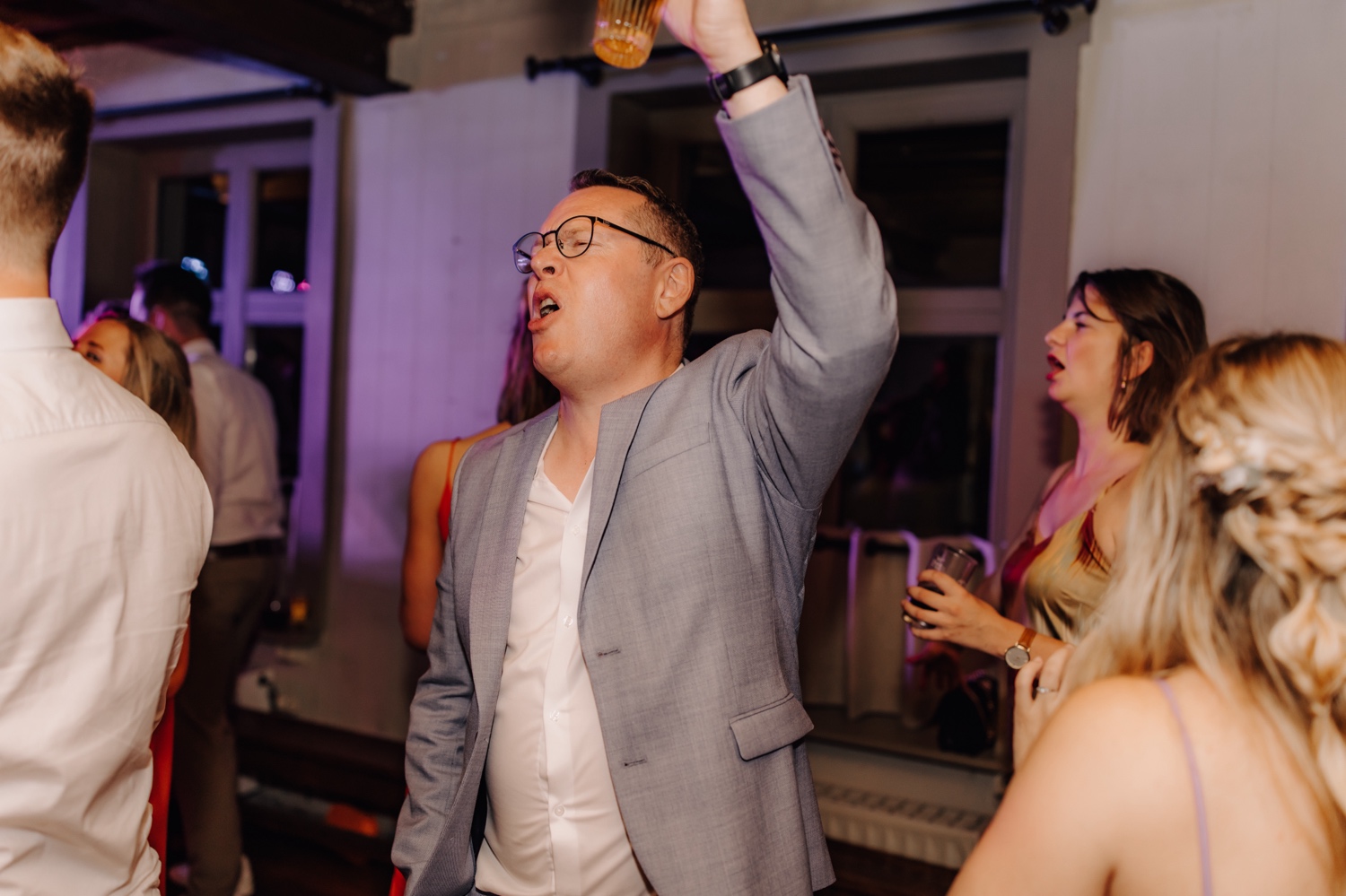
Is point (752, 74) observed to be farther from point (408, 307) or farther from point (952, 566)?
point (408, 307)

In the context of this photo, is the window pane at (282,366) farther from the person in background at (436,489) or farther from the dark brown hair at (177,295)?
the person in background at (436,489)

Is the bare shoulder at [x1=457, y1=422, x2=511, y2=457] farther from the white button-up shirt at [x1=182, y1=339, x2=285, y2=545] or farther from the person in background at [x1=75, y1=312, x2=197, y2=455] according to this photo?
the white button-up shirt at [x1=182, y1=339, x2=285, y2=545]

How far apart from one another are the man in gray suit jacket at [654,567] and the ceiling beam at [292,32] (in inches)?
91.9

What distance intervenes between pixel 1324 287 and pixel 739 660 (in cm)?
212

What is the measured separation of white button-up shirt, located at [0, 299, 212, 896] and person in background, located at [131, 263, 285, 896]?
6.13 feet

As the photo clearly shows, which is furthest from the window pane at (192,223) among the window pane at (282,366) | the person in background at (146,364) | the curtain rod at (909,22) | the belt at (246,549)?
the person in background at (146,364)

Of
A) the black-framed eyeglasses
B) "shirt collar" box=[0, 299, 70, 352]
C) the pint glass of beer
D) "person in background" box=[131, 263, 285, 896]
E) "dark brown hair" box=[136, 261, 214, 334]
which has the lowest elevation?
"person in background" box=[131, 263, 285, 896]

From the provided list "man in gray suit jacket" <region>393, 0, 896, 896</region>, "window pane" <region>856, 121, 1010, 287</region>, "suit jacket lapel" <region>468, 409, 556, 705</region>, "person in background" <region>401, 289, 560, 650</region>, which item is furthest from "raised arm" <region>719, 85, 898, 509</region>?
"window pane" <region>856, 121, 1010, 287</region>

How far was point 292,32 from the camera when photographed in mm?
3584

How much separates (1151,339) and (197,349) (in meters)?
3.13

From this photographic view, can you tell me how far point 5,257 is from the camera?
1.02 m

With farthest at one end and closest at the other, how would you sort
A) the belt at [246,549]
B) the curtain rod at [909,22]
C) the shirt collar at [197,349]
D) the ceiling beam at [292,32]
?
1. the shirt collar at [197,349]
2. the belt at [246,549]
3. the ceiling beam at [292,32]
4. the curtain rod at [909,22]

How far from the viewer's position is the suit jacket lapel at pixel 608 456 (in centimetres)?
142

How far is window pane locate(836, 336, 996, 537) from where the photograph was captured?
3971 millimetres
